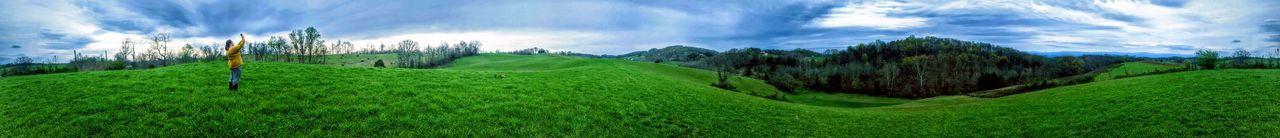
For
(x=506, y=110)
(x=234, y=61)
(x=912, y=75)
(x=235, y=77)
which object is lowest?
(x=912, y=75)

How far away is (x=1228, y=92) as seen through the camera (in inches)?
1112

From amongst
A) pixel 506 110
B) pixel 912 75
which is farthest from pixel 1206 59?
pixel 506 110

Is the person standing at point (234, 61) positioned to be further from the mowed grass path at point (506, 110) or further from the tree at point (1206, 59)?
the tree at point (1206, 59)

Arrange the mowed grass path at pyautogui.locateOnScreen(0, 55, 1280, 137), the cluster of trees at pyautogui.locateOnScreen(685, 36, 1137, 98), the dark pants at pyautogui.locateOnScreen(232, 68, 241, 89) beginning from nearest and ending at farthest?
the mowed grass path at pyautogui.locateOnScreen(0, 55, 1280, 137), the dark pants at pyautogui.locateOnScreen(232, 68, 241, 89), the cluster of trees at pyautogui.locateOnScreen(685, 36, 1137, 98)

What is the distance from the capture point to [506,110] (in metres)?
24.1

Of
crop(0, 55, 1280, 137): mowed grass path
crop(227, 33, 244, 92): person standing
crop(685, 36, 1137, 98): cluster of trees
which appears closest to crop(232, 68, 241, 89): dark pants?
crop(227, 33, 244, 92): person standing

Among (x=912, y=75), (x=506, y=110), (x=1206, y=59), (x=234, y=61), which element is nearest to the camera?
(x=234, y=61)

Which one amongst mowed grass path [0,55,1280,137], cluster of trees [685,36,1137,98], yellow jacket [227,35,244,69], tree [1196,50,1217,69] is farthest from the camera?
cluster of trees [685,36,1137,98]

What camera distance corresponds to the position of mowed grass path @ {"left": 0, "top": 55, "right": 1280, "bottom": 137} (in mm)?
18906

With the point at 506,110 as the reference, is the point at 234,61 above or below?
above

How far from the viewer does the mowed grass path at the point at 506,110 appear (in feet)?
62.0

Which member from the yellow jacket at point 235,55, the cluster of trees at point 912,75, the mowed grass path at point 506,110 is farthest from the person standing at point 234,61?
the cluster of trees at point 912,75

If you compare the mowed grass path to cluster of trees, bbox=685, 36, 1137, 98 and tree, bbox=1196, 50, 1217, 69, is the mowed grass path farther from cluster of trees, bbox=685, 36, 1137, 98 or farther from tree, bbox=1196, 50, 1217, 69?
cluster of trees, bbox=685, 36, 1137, 98

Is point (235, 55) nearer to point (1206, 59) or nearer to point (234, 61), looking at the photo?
point (234, 61)
